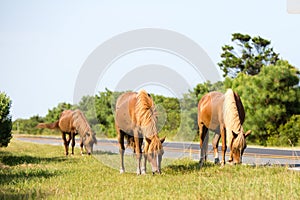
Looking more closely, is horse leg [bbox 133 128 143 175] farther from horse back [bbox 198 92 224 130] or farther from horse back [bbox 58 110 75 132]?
horse back [bbox 58 110 75 132]

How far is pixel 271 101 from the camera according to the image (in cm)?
2725

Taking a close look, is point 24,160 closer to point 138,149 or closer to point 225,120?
point 138,149

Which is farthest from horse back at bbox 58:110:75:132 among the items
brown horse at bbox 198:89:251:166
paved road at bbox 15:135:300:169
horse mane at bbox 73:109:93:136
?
brown horse at bbox 198:89:251:166

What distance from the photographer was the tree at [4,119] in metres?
18.0

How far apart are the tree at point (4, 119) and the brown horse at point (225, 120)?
27.6 feet

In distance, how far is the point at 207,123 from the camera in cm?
Result: 1458

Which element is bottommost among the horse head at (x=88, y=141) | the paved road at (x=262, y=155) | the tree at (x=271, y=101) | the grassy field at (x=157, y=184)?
the grassy field at (x=157, y=184)

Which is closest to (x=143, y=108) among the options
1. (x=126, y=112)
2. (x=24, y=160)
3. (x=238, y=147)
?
(x=126, y=112)

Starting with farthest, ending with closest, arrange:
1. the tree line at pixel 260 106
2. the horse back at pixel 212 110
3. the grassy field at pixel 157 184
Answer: the tree line at pixel 260 106 → the horse back at pixel 212 110 → the grassy field at pixel 157 184

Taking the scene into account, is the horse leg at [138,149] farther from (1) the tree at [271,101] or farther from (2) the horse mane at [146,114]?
(1) the tree at [271,101]

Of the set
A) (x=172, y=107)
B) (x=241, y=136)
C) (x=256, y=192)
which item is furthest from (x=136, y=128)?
(x=172, y=107)

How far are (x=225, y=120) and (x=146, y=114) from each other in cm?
260

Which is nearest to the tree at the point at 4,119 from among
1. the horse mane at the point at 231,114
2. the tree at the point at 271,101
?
the horse mane at the point at 231,114

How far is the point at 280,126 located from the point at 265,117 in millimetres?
1050
